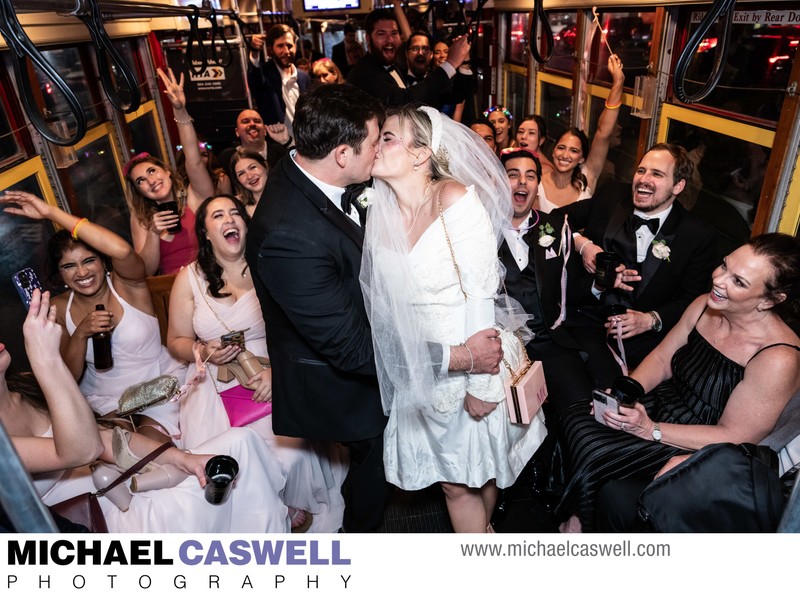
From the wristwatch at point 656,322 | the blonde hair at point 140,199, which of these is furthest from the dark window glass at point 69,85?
the wristwatch at point 656,322

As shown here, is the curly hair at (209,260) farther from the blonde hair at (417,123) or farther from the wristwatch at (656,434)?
the wristwatch at (656,434)

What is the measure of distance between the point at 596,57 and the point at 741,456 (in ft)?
14.6

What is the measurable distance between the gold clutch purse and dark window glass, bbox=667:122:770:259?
2960mm

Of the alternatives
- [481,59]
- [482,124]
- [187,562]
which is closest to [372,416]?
[187,562]

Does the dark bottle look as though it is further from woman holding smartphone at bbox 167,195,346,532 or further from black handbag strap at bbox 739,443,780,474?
black handbag strap at bbox 739,443,780,474

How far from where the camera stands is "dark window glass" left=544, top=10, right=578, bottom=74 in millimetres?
5516

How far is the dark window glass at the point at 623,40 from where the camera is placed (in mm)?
4363

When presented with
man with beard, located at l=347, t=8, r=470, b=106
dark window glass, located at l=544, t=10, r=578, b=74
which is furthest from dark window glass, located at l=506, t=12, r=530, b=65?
man with beard, located at l=347, t=8, r=470, b=106

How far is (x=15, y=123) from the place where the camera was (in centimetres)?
309

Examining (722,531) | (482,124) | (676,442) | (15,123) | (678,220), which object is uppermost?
(15,123)

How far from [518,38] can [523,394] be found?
628 centimetres

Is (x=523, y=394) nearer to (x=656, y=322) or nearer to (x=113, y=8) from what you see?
(x=656, y=322)

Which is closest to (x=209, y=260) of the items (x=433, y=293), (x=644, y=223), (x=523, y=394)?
(x=433, y=293)

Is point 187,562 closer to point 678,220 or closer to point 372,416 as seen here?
point 372,416
